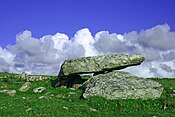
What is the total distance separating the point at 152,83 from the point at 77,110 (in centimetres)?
913

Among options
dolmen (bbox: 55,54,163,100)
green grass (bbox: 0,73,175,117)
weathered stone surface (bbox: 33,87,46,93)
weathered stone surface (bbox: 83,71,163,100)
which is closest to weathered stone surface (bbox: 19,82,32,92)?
weathered stone surface (bbox: 33,87,46,93)

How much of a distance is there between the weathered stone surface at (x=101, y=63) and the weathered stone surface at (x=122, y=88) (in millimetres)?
4795

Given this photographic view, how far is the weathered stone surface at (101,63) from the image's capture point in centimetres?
3888

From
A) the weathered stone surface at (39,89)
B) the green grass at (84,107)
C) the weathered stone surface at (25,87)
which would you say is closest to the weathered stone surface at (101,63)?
the weathered stone surface at (39,89)

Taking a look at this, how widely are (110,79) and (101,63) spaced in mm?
5586

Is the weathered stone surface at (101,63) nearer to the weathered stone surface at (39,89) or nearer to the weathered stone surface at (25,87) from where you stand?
the weathered stone surface at (39,89)

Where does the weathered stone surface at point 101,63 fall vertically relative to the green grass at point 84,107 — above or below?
above

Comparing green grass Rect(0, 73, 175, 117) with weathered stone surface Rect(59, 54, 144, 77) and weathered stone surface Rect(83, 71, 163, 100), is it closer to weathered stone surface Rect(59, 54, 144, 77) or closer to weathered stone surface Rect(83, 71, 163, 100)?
weathered stone surface Rect(83, 71, 163, 100)

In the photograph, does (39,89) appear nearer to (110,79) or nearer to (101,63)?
(101,63)

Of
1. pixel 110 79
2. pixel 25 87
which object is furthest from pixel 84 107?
pixel 25 87

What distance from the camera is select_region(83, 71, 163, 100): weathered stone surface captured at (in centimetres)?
3173

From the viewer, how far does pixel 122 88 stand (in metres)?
32.1

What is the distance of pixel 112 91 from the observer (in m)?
31.9

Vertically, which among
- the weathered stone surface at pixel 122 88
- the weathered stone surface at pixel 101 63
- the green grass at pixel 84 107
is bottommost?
the green grass at pixel 84 107
